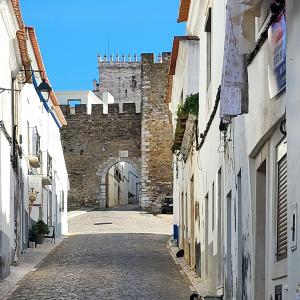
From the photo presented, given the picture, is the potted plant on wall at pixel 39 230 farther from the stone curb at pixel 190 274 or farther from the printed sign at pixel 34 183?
the stone curb at pixel 190 274

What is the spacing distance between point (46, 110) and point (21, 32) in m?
12.0

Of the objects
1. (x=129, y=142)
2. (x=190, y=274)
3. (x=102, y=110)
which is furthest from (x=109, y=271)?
(x=102, y=110)

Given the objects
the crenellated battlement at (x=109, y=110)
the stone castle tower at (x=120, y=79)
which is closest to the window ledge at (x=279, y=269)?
the crenellated battlement at (x=109, y=110)

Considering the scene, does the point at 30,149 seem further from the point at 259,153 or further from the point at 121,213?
the point at 121,213

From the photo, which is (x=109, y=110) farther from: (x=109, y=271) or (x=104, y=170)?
(x=109, y=271)

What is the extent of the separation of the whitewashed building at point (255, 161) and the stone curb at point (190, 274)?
46 cm

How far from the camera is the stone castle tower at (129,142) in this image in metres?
47.5

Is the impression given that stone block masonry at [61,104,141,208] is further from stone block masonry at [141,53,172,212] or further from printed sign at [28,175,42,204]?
printed sign at [28,175,42,204]

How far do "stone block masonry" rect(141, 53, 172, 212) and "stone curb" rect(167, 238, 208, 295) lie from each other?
940 inches

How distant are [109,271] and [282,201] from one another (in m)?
10.6

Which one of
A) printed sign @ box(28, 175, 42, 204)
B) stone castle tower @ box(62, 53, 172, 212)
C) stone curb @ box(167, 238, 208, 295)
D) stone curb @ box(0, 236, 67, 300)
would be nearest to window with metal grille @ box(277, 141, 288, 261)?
stone curb @ box(167, 238, 208, 295)

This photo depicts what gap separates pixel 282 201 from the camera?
254 inches

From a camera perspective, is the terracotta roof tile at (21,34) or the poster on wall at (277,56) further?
the terracotta roof tile at (21,34)

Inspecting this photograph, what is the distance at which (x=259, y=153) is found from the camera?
301 inches
